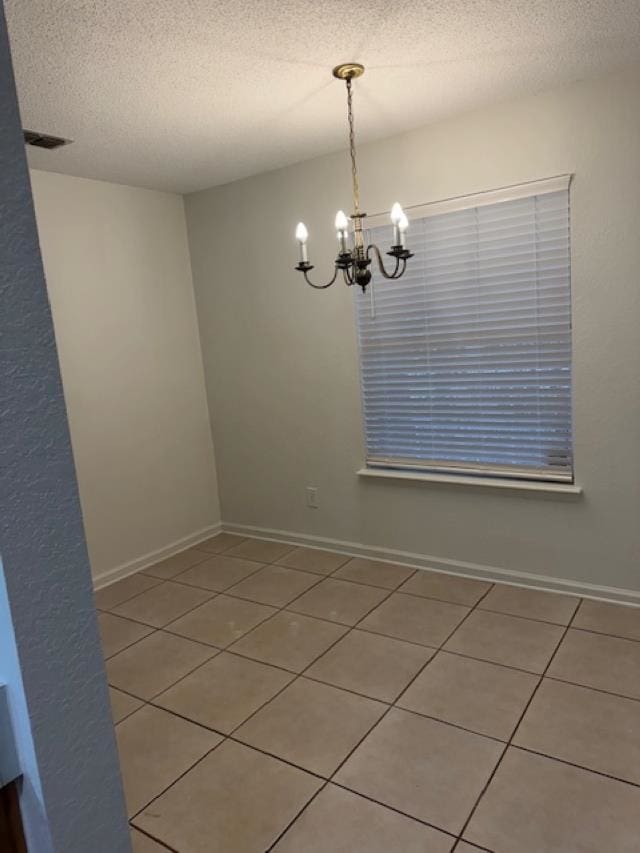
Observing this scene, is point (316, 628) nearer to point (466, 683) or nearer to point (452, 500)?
point (466, 683)

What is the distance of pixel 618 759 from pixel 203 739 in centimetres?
142

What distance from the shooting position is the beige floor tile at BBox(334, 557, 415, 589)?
10.9 ft

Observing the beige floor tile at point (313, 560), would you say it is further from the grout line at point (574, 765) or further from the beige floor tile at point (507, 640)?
the grout line at point (574, 765)

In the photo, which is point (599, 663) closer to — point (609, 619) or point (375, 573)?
point (609, 619)

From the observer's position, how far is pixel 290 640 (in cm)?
276

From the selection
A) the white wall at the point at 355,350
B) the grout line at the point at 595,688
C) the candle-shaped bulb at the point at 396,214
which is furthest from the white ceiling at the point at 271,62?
the grout line at the point at 595,688

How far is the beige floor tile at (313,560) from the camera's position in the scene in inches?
140

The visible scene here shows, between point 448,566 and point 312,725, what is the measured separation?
1.45 meters

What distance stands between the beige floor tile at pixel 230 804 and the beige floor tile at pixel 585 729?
80cm

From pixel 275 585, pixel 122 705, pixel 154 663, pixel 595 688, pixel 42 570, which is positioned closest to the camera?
pixel 42 570

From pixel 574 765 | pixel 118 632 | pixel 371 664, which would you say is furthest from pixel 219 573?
pixel 574 765

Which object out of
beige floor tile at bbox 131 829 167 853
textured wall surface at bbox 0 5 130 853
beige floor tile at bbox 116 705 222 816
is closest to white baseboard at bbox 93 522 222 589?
beige floor tile at bbox 116 705 222 816

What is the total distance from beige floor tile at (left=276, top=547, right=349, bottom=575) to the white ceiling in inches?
96.0

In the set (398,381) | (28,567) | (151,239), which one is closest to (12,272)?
(28,567)
